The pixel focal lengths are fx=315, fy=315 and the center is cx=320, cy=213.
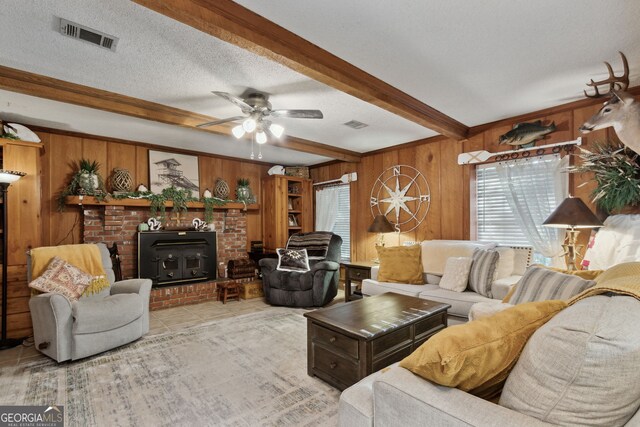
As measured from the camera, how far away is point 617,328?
0.82m

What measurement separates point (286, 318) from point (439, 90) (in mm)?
2992

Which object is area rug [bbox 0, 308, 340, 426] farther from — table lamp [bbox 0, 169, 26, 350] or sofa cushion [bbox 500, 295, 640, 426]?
sofa cushion [bbox 500, 295, 640, 426]

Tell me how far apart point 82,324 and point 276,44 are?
274cm

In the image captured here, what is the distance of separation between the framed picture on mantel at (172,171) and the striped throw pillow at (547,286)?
4573 mm

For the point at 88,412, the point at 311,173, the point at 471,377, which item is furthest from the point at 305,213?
the point at 471,377

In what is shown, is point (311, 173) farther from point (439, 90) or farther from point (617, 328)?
point (617, 328)

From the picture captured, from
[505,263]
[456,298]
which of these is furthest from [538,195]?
[456,298]

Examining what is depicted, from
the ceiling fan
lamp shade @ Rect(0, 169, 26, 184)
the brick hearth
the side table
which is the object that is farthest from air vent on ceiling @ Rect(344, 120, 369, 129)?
lamp shade @ Rect(0, 169, 26, 184)

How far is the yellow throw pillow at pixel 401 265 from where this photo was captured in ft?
12.2

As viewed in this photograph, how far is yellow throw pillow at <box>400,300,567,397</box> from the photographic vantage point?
0.95 metres

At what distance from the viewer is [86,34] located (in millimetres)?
1951

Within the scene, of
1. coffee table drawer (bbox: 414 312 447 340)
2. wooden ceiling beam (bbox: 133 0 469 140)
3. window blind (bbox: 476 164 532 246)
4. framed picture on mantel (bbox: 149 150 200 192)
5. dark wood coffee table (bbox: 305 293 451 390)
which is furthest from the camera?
framed picture on mantel (bbox: 149 150 200 192)

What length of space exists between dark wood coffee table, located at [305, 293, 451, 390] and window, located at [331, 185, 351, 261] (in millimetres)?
3078

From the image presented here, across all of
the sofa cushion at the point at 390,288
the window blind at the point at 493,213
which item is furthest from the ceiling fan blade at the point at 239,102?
the window blind at the point at 493,213
